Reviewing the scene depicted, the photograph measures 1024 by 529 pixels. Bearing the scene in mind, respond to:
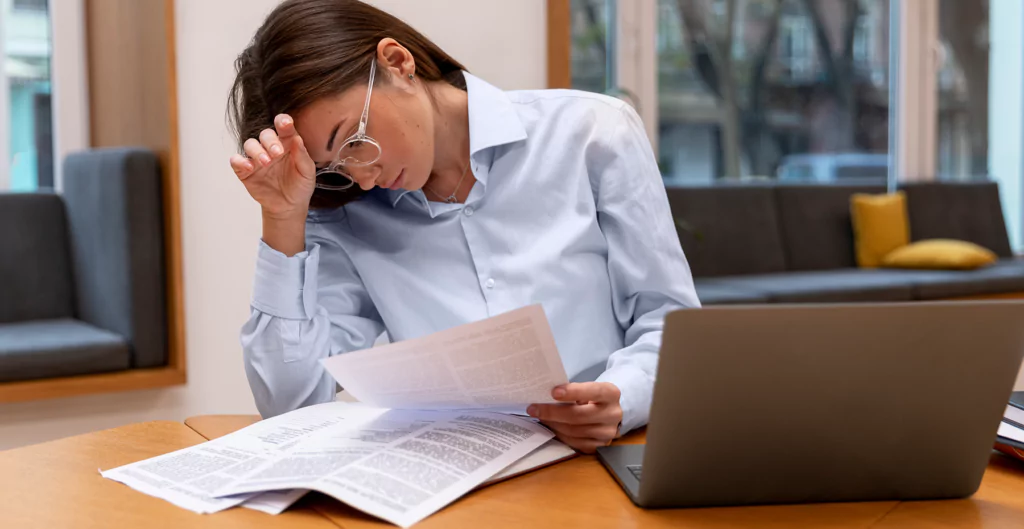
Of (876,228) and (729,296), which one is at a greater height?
(876,228)

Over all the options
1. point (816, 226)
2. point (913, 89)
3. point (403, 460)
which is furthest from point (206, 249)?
point (913, 89)

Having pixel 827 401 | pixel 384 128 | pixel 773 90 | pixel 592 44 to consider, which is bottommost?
pixel 827 401

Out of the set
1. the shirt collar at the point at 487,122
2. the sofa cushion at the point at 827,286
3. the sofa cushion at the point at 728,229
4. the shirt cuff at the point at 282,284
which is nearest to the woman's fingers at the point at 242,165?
the shirt cuff at the point at 282,284

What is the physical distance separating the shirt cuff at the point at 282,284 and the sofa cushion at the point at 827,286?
2398 millimetres

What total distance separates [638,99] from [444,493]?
3.49 m

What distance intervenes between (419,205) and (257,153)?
0.91ft

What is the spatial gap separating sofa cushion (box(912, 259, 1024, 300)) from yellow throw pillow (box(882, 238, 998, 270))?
37mm

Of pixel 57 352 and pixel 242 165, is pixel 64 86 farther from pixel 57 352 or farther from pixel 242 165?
pixel 242 165

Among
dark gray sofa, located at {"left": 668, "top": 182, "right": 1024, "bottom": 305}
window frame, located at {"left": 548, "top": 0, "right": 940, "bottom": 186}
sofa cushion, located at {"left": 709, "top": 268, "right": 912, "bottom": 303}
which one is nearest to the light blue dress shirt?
dark gray sofa, located at {"left": 668, "top": 182, "right": 1024, "bottom": 305}

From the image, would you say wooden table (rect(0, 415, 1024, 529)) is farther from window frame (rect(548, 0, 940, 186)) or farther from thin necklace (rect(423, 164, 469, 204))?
window frame (rect(548, 0, 940, 186))

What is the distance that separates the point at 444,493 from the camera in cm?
80

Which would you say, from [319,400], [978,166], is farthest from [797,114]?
[319,400]

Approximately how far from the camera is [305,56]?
1144mm

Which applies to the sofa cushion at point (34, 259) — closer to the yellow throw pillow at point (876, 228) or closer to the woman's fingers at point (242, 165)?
the woman's fingers at point (242, 165)
